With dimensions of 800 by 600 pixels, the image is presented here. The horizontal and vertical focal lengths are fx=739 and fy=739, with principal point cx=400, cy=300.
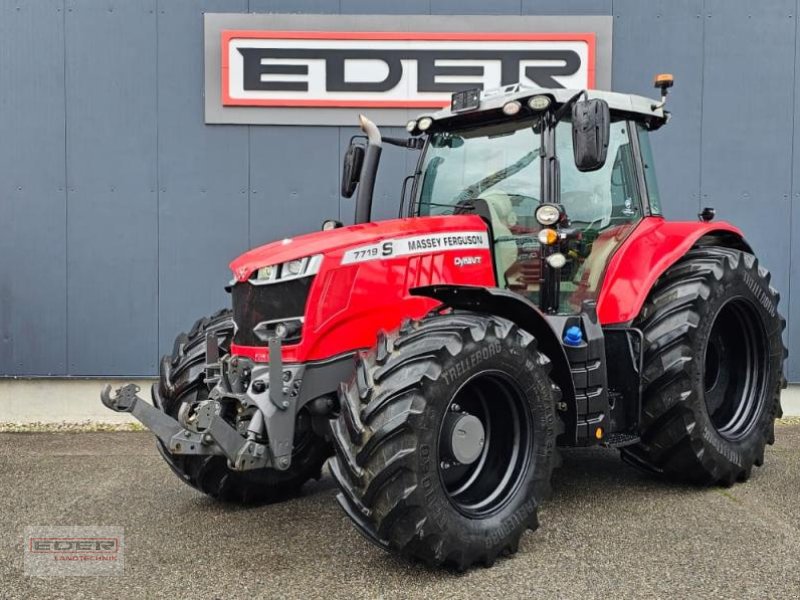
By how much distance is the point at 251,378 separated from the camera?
136 inches

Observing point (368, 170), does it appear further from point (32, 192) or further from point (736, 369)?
point (32, 192)

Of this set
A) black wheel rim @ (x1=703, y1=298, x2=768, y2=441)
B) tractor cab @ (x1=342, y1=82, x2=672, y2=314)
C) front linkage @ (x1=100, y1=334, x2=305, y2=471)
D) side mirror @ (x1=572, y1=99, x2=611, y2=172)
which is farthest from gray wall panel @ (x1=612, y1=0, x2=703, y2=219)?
front linkage @ (x1=100, y1=334, x2=305, y2=471)

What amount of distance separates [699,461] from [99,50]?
608cm

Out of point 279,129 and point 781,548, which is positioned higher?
point 279,129

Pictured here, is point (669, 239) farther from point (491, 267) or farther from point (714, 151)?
point (714, 151)

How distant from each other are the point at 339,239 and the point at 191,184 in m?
3.72

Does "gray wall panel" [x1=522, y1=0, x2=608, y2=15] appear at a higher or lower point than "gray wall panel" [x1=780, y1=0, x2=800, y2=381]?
higher

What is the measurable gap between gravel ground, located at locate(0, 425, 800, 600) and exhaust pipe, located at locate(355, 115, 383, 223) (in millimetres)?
1736

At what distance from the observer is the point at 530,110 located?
13.6ft

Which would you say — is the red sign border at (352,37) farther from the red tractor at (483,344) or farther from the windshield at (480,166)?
the windshield at (480,166)

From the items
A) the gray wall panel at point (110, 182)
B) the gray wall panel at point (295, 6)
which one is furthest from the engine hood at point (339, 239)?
the gray wall panel at point (295, 6)

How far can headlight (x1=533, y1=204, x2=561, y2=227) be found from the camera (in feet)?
12.8

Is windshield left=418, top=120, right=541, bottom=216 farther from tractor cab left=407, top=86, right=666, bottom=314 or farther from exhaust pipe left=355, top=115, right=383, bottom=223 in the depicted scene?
exhaust pipe left=355, top=115, right=383, bottom=223

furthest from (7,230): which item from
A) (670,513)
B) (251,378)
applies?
(670,513)
